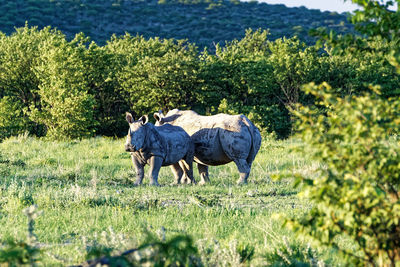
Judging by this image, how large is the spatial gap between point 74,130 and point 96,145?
38.0ft

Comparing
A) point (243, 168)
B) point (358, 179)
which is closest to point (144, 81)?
point (243, 168)

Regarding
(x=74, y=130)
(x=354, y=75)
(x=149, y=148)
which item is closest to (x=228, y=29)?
(x=354, y=75)

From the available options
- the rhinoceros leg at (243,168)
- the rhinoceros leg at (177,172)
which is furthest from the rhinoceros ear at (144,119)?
the rhinoceros leg at (243,168)

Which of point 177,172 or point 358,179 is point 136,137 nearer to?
point 177,172

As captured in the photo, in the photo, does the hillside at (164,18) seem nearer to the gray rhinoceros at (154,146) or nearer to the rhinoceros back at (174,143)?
the rhinoceros back at (174,143)

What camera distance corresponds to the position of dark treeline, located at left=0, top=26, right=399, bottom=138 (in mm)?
33250

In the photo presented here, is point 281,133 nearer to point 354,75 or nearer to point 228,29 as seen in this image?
point 354,75

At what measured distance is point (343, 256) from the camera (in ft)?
12.3

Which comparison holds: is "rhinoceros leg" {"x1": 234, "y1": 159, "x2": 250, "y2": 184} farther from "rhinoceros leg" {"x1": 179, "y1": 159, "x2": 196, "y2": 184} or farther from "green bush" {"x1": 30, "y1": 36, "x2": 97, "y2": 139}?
"green bush" {"x1": 30, "y1": 36, "x2": 97, "y2": 139}

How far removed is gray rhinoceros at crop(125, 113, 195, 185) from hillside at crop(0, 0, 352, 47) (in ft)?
209

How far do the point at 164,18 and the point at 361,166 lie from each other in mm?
97746

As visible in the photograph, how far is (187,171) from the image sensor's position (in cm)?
1202

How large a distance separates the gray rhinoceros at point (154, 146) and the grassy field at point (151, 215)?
65 centimetres

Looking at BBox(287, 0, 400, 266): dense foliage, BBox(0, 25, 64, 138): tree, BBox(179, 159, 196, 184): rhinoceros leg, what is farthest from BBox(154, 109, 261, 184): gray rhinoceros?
BBox(0, 25, 64, 138): tree
